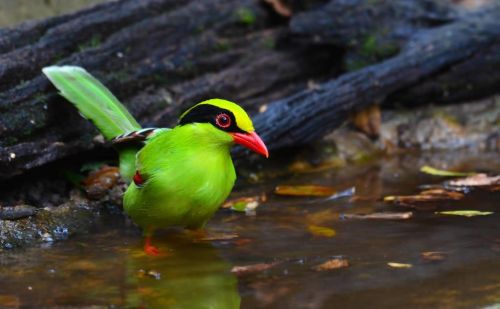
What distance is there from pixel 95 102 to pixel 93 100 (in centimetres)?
2

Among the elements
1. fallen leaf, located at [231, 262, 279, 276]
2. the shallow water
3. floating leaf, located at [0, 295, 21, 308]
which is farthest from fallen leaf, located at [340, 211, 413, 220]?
floating leaf, located at [0, 295, 21, 308]

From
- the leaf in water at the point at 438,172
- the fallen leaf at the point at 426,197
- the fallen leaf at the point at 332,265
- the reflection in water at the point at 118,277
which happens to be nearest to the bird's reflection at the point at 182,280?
the reflection in water at the point at 118,277

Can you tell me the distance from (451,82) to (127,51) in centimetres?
280

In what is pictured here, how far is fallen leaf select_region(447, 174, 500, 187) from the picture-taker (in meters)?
5.03

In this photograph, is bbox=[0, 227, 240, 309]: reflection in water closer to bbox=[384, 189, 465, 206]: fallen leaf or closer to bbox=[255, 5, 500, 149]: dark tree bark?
bbox=[384, 189, 465, 206]: fallen leaf

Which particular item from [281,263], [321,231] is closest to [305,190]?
[321,231]

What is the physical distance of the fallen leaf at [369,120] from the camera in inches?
252

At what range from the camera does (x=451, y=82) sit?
6.55m

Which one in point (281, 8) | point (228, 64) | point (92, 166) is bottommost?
point (92, 166)

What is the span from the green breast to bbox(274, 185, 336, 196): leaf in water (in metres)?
1.11

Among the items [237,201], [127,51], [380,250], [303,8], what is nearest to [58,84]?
[127,51]

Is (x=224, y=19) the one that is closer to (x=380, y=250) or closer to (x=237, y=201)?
(x=237, y=201)

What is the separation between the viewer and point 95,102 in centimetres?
458

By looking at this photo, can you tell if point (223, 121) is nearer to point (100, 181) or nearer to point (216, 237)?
point (216, 237)
